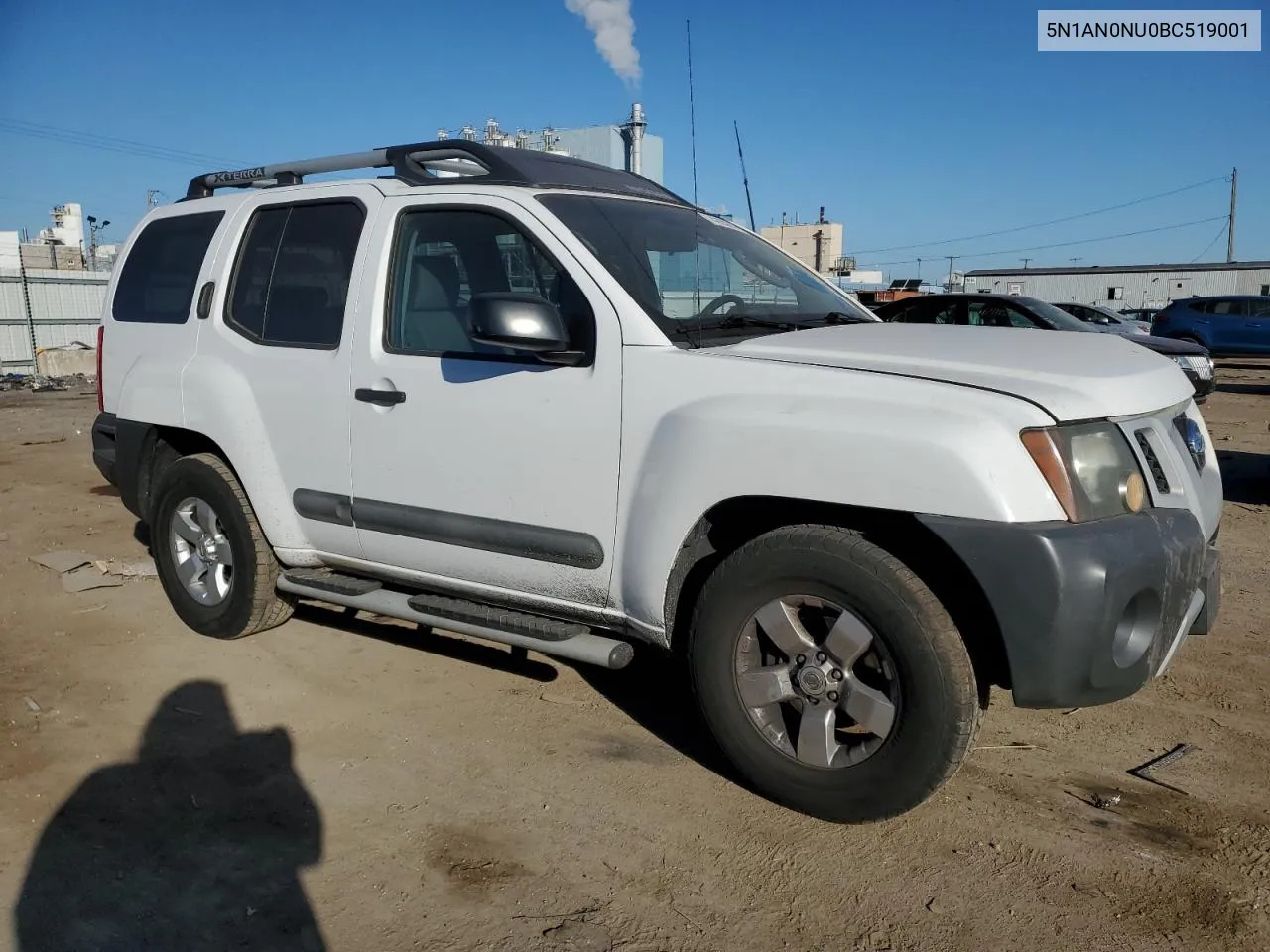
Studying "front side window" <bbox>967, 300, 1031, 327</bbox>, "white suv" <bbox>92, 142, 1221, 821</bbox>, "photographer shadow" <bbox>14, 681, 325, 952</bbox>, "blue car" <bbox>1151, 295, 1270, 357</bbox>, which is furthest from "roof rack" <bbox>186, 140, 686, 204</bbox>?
"blue car" <bbox>1151, 295, 1270, 357</bbox>

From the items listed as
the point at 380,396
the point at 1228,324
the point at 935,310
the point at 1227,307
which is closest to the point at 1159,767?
the point at 380,396

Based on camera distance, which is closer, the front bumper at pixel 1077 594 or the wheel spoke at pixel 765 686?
the front bumper at pixel 1077 594

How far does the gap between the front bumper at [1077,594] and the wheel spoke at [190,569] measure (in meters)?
3.49

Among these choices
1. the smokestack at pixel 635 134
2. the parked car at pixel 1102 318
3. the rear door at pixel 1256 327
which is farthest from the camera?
the rear door at pixel 1256 327

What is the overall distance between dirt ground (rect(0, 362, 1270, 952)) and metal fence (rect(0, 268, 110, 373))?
19.1 m

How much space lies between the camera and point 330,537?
411cm

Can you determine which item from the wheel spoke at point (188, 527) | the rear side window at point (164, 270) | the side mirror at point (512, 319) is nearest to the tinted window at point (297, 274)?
the rear side window at point (164, 270)

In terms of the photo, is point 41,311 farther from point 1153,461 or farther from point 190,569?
point 1153,461

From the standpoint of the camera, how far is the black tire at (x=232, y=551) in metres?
4.36

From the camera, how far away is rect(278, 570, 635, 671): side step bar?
3.30 metres

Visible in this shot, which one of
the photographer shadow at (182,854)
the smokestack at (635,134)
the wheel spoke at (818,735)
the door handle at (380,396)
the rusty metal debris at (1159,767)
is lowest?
the rusty metal debris at (1159,767)

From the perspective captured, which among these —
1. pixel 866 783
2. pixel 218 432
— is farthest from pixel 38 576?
pixel 866 783

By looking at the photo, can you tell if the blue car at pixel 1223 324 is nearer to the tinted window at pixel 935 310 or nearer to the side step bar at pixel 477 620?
the tinted window at pixel 935 310

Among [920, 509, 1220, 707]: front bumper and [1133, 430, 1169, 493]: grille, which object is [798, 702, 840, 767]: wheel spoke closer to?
[920, 509, 1220, 707]: front bumper
